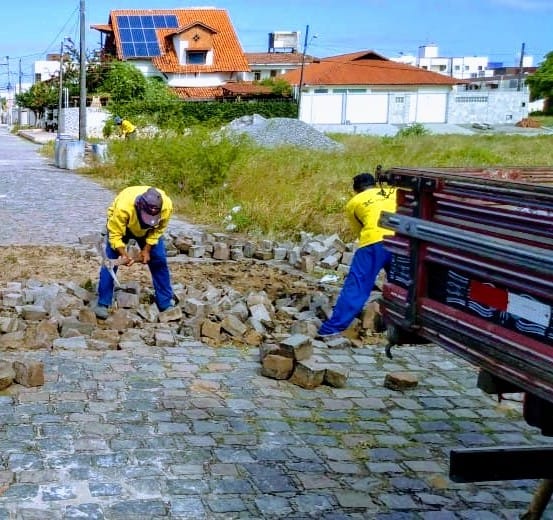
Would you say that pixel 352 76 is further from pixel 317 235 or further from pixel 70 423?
pixel 70 423

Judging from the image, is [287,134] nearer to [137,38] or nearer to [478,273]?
[478,273]

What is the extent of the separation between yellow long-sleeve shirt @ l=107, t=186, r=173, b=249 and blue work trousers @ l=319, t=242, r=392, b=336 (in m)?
1.76

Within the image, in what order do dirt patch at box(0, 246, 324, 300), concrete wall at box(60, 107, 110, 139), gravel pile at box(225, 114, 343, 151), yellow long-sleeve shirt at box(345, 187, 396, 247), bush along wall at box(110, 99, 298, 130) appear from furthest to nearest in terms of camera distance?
concrete wall at box(60, 107, 110, 139), bush along wall at box(110, 99, 298, 130), gravel pile at box(225, 114, 343, 151), dirt patch at box(0, 246, 324, 300), yellow long-sleeve shirt at box(345, 187, 396, 247)

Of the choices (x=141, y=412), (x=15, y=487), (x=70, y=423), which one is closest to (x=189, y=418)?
(x=141, y=412)

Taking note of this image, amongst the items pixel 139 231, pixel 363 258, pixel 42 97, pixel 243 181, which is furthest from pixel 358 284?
pixel 42 97

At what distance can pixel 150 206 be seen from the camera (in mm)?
7242

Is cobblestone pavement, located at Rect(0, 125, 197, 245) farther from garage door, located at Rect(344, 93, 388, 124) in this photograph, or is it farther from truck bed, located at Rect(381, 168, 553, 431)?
garage door, located at Rect(344, 93, 388, 124)

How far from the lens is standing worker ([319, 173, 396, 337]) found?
7172mm

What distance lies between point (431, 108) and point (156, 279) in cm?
5063

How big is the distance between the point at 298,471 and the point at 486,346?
5.92ft

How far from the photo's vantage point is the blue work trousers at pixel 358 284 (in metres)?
7.22

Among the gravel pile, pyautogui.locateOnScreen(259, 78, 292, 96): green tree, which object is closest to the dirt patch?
the gravel pile

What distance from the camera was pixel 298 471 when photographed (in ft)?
15.1

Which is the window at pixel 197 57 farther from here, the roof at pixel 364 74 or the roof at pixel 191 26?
the roof at pixel 364 74
